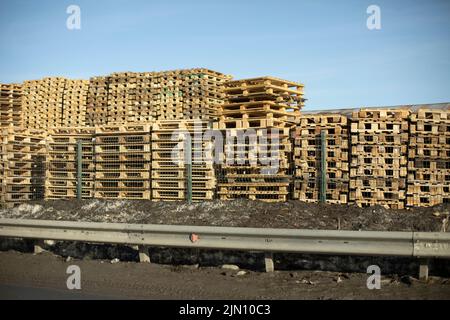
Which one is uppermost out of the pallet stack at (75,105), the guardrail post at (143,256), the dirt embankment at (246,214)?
the pallet stack at (75,105)

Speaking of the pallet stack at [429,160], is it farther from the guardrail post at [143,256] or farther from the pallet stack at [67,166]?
the pallet stack at [67,166]

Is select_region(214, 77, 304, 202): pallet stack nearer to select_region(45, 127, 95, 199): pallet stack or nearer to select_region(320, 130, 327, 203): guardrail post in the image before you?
select_region(320, 130, 327, 203): guardrail post

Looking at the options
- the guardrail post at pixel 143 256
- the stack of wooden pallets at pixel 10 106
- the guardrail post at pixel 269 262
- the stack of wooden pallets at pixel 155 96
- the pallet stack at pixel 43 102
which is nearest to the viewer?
the guardrail post at pixel 269 262

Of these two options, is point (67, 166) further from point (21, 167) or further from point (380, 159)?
point (380, 159)

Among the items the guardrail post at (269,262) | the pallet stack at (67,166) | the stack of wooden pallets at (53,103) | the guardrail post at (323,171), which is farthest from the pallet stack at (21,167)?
the guardrail post at (269,262)

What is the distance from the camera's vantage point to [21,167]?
18141mm

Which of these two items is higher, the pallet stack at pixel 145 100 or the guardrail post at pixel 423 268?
the pallet stack at pixel 145 100

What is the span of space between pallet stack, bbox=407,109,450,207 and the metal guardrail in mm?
5978

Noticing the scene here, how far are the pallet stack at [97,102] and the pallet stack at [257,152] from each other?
9.58m

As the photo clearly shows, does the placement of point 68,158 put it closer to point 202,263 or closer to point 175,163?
point 175,163

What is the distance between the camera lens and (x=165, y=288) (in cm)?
797

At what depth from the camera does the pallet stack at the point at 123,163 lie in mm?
16375
